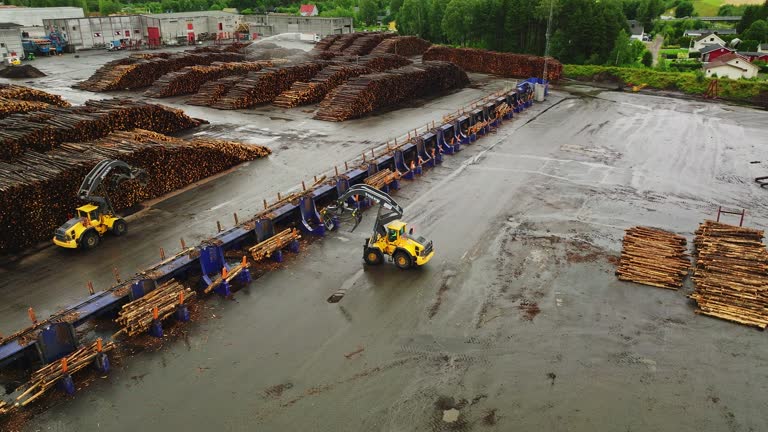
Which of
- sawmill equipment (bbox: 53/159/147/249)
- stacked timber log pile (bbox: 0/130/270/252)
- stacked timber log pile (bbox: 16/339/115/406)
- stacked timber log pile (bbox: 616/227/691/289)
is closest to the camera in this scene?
stacked timber log pile (bbox: 16/339/115/406)

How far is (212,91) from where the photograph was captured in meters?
41.2

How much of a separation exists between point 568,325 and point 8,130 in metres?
26.3

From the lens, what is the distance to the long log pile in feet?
81.4

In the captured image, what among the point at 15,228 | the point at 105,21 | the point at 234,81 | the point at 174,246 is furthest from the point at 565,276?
the point at 105,21

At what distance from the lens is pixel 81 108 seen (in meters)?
30.0

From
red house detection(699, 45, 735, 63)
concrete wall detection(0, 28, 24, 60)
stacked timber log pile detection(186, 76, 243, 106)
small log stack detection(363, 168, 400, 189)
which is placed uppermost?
concrete wall detection(0, 28, 24, 60)

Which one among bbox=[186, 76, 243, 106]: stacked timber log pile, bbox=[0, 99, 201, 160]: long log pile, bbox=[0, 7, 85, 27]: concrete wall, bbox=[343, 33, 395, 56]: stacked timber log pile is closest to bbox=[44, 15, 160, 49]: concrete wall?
bbox=[0, 7, 85, 27]: concrete wall

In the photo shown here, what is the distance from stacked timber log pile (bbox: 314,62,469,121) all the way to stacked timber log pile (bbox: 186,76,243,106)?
8.63m

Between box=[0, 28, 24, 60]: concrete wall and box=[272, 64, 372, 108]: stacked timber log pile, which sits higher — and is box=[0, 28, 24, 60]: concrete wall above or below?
above

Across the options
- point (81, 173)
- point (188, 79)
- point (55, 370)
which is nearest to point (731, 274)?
point (55, 370)

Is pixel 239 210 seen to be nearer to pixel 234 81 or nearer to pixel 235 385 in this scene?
pixel 235 385

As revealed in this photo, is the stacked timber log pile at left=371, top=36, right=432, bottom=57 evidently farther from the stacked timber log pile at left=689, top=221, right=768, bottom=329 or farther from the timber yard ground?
the stacked timber log pile at left=689, top=221, right=768, bottom=329

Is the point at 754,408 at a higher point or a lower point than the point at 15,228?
lower

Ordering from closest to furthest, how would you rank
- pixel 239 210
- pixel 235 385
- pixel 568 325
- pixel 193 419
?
pixel 193 419, pixel 235 385, pixel 568 325, pixel 239 210
